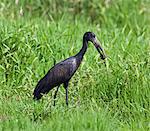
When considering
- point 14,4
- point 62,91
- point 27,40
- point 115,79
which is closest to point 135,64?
point 115,79

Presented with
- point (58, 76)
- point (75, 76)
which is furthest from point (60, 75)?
point (75, 76)

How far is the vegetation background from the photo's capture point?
287 inches

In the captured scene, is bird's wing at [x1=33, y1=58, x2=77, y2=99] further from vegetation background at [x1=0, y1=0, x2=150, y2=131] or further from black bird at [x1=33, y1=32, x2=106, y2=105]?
vegetation background at [x1=0, y1=0, x2=150, y2=131]

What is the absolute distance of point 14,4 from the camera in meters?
11.1

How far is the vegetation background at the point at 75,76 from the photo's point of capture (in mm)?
7289

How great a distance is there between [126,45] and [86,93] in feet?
4.57

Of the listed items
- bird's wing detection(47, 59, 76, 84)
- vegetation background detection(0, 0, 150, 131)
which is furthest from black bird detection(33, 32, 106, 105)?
vegetation background detection(0, 0, 150, 131)

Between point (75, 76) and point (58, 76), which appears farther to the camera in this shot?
A: point (75, 76)

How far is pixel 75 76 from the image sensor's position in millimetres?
8609

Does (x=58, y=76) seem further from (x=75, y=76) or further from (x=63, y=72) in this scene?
(x=75, y=76)

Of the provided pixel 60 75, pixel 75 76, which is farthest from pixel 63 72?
pixel 75 76

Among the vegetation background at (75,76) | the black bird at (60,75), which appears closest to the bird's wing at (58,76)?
the black bird at (60,75)

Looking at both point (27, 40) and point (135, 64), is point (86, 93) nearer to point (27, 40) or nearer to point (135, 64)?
point (135, 64)

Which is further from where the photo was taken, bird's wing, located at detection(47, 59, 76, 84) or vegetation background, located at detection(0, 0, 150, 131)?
bird's wing, located at detection(47, 59, 76, 84)
